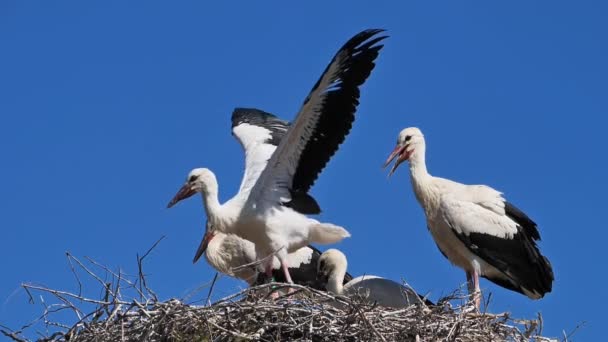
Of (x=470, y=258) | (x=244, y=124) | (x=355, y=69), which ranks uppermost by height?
(x=244, y=124)

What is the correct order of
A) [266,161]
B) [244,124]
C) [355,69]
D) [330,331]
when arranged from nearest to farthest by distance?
[330,331] < [355,69] < [266,161] < [244,124]

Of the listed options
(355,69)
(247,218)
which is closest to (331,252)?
(247,218)

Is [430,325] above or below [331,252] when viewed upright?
below

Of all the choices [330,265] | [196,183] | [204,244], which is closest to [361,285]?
[330,265]

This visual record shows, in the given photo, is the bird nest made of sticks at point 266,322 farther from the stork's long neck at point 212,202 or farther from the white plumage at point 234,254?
the white plumage at point 234,254

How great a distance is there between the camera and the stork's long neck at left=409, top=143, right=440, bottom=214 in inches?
466

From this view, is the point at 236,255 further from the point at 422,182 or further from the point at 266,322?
the point at 266,322

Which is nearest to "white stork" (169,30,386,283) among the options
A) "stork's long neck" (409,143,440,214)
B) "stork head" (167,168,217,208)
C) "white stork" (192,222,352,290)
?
"stork head" (167,168,217,208)

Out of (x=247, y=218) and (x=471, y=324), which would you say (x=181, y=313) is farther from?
(x=247, y=218)

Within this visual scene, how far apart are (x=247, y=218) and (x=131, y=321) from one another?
2.70 meters

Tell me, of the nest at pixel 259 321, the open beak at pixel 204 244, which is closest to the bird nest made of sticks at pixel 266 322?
the nest at pixel 259 321

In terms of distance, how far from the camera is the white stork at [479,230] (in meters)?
11.6

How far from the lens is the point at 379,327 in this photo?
8.93 m

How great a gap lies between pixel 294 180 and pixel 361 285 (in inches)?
45.5
